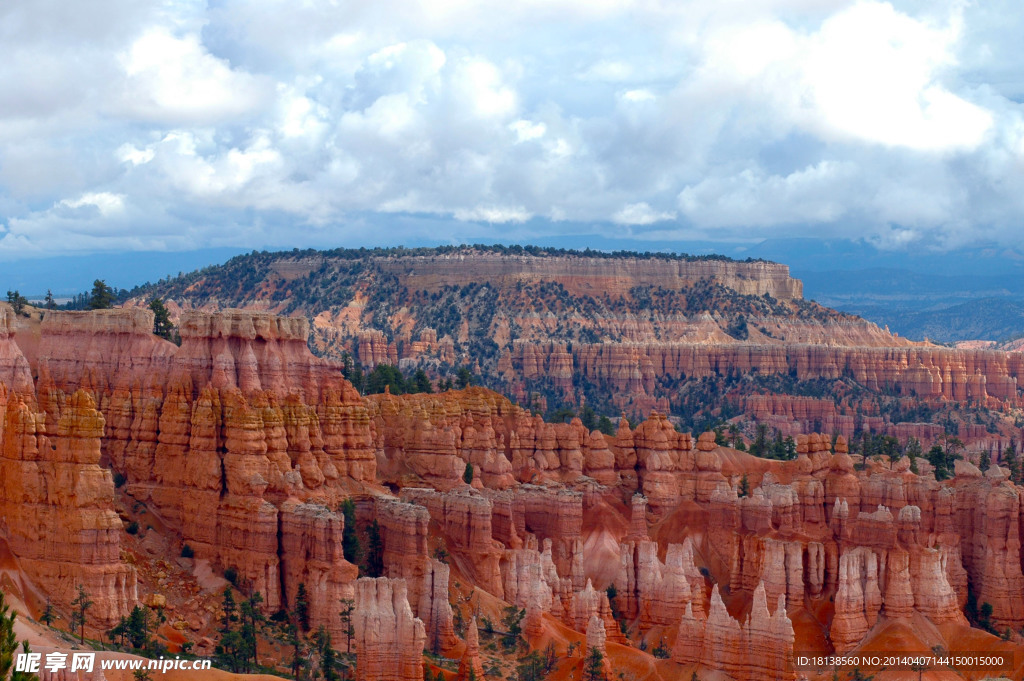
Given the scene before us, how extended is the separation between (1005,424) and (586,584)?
98.2m

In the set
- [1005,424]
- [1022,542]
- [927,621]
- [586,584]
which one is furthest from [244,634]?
[1005,424]

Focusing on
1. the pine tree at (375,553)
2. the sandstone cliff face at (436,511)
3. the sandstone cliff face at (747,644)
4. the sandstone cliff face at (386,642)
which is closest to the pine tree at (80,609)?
the sandstone cliff face at (436,511)

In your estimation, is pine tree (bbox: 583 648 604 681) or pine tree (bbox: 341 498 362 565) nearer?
pine tree (bbox: 583 648 604 681)

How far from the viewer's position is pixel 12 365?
7562cm

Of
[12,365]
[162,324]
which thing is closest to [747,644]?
[12,365]

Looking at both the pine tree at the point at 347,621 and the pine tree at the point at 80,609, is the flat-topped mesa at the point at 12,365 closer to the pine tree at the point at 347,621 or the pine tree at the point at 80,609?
the pine tree at the point at 80,609

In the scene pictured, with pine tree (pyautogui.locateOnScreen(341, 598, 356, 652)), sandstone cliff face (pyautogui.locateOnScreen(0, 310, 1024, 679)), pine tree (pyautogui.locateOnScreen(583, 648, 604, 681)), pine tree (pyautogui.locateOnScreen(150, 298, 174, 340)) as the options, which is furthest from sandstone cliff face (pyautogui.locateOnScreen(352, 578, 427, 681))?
pine tree (pyautogui.locateOnScreen(150, 298, 174, 340))

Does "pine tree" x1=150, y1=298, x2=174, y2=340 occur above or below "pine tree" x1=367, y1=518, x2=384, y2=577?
above

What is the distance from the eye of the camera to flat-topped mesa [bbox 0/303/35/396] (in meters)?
74.8

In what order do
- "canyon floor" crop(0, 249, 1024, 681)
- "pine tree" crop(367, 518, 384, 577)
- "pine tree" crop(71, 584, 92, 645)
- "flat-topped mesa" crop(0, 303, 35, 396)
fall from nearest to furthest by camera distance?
"pine tree" crop(71, 584, 92, 645) < "canyon floor" crop(0, 249, 1024, 681) < "flat-topped mesa" crop(0, 303, 35, 396) < "pine tree" crop(367, 518, 384, 577)

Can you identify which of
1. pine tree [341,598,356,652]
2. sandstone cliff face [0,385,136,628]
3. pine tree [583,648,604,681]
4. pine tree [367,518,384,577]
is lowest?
pine tree [583,648,604,681]

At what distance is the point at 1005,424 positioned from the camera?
172m

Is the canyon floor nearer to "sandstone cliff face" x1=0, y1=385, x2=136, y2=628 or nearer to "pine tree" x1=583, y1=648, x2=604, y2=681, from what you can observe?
"sandstone cliff face" x1=0, y1=385, x2=136, y2=628

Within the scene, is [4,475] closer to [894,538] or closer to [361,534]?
[361,534]
